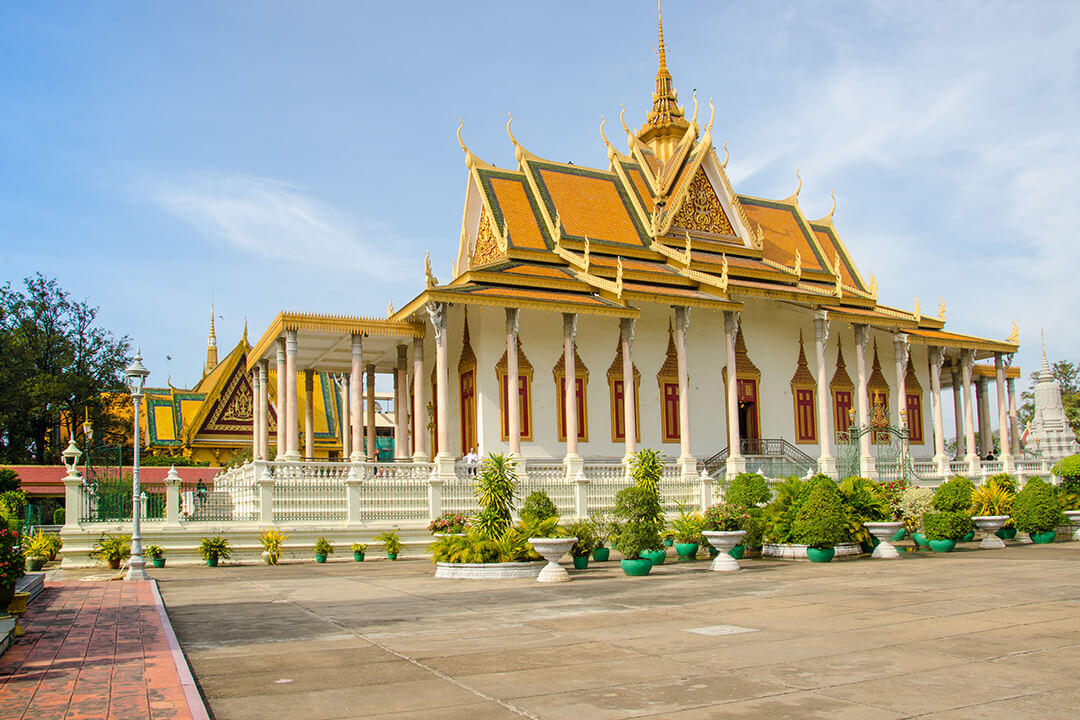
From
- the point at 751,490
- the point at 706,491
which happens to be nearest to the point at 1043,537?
the point at 751,490

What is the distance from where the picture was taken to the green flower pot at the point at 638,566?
13.8 m

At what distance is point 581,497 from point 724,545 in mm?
6855

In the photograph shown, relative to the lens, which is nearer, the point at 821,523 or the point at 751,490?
the point at 821,523

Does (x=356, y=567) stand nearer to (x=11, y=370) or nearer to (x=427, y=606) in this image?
(x=427, y=606)

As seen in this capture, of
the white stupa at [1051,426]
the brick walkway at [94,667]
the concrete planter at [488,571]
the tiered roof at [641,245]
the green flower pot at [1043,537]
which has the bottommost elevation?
the green flower pot at [1043,537]

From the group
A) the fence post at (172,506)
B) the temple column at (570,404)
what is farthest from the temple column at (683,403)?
the fence post at (172,506)

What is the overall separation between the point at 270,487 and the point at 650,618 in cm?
1140

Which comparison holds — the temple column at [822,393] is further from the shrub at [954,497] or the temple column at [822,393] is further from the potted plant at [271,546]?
the potted plant at [271,546]

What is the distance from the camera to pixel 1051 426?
3300 centimetres

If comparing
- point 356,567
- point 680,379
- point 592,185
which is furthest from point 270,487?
point 592,185

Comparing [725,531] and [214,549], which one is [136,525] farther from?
[725,531]

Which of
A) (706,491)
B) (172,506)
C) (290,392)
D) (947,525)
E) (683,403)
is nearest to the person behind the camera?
(947,525)

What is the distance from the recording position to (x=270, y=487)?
1864 cm

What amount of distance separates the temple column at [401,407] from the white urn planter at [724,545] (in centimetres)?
1294
